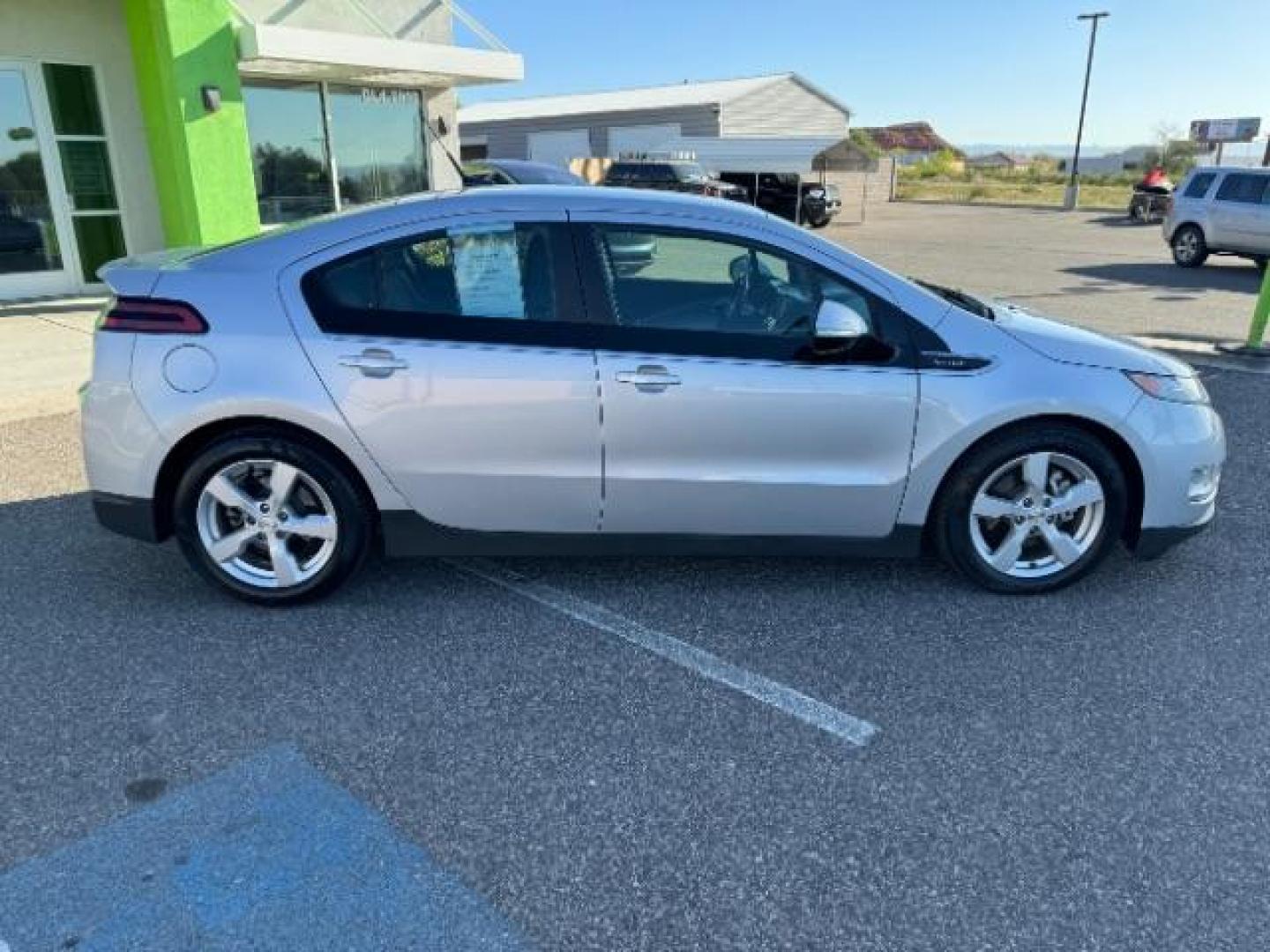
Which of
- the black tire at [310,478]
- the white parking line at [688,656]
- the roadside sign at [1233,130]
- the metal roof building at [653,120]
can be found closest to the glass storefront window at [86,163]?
the black tire at [310,478]

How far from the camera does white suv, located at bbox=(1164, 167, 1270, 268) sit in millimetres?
14664

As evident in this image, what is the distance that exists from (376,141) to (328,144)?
810 millimetres

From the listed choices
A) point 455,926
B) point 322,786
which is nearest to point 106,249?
point 322,786

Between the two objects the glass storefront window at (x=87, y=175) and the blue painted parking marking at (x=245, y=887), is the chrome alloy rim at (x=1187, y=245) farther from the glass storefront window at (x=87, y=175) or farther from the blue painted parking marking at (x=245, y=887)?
the blue painted parking marking at (x=245, y=887)

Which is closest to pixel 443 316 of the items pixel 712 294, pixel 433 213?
pixel 433 213

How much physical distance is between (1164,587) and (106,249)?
11282mm

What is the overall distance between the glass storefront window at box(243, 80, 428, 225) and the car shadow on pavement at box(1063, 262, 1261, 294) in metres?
11.1

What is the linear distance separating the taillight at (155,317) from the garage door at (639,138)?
32.7 metres

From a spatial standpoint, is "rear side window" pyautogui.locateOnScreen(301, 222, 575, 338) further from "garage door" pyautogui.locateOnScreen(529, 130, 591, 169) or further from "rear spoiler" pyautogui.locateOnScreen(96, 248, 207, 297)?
"garage door" pyautogui.locateOnScreen(529, 130, 591, 169)

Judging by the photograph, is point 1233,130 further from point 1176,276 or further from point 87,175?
point 87,175

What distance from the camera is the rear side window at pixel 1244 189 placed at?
14727mm

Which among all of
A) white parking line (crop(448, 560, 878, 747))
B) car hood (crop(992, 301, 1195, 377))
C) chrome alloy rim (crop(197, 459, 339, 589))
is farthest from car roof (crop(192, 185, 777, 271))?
white parking line (crop(448, 560, 878, 747))

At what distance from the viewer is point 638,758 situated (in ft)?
8.89

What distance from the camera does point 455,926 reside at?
6.92 ft
